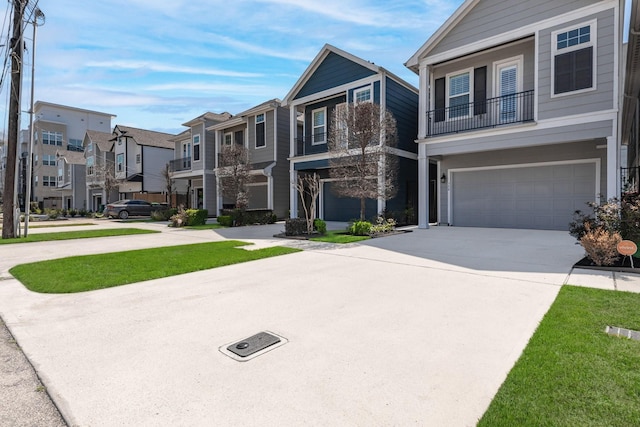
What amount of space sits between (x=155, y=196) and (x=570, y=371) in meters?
32.3

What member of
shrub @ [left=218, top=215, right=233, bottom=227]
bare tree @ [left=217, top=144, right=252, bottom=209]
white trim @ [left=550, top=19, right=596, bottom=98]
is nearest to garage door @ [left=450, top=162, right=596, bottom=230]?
white trim @ [left=550, top=19, right=596, bottom=98]

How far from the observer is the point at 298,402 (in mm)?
2279

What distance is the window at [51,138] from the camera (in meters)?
46.6

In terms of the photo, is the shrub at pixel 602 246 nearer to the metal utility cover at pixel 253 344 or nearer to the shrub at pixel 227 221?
the metal utility cover at pixel 253 344

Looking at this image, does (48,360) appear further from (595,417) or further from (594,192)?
(594,192)

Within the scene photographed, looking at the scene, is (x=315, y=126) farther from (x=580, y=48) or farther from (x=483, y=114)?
(x=580, y=48)

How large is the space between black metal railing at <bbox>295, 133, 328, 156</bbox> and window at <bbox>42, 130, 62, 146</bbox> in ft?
154

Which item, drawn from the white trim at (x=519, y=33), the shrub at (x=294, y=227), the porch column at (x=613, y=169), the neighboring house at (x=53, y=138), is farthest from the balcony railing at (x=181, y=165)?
the neighboring house at (x=53, y=138)

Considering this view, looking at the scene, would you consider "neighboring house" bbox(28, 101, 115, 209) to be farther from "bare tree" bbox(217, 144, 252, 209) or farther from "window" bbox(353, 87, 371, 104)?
"window" bbox(353, 87, 371, 104)

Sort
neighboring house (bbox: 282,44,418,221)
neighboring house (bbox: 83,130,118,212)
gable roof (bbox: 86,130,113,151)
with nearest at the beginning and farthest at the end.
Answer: neighboring house (bbox: 282,44,418,221), neighboring house (bbox: 83,130,118,212), gable roof (bbox: 86,130,113,151)

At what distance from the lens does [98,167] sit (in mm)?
34375

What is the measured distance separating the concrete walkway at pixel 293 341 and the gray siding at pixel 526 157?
24.3ft

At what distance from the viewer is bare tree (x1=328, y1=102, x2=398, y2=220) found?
12.0 meters

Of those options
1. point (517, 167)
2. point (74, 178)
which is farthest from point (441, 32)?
point (74, 178)
